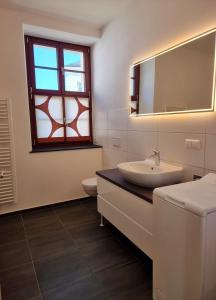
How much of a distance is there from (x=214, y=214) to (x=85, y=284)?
1176mm

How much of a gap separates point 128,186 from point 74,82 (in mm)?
2175

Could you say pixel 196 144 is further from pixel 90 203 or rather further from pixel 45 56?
pixel 45 56

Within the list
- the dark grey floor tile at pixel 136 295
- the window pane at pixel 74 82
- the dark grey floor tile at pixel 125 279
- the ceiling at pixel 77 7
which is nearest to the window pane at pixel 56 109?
the window pane at pixel 74 82

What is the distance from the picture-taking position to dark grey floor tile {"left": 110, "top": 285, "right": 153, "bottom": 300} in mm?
1445

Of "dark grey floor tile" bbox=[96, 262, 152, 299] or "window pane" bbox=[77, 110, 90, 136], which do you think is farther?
"window pane" bbox=[77, 110, 90, 136]

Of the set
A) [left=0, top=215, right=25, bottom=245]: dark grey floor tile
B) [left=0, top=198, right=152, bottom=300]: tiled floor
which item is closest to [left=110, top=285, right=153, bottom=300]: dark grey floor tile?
[left=0, top=198, right=152, bottom=300]: tiled floor

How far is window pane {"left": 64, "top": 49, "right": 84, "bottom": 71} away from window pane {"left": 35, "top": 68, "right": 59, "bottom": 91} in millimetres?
256

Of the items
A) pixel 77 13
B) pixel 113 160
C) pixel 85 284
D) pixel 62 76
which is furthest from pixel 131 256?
pixel 77 13

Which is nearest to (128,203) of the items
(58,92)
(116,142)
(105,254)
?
(105,254)

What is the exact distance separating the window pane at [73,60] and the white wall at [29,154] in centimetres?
44

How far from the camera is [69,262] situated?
5.97 feet

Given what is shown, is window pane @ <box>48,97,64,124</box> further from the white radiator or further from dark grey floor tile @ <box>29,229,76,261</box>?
dark grey floor tile @ <box>29,229,76,261</box>

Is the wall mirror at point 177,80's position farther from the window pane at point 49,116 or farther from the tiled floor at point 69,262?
the tiled floor at point 69,262

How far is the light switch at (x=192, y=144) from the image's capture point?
1.63m
